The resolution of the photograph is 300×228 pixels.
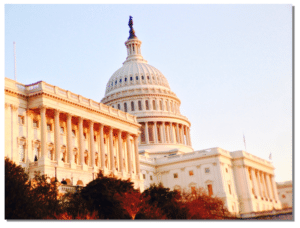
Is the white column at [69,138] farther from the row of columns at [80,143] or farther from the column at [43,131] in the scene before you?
the column at [43,131]

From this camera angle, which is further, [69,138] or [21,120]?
[69,138]

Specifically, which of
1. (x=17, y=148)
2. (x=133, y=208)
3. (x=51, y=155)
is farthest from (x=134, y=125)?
(x=133, y=208)

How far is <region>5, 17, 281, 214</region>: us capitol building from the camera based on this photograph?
51.6 m

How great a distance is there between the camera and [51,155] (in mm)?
54625

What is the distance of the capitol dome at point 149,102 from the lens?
10375 cm

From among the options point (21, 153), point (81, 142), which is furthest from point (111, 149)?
point (21, 153)

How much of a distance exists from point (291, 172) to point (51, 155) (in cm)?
3267

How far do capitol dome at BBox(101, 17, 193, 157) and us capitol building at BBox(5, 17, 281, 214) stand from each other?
0.71ft

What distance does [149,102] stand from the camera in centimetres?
10919

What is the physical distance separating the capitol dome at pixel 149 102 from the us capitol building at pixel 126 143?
216mm

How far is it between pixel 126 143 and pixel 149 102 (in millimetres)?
41481

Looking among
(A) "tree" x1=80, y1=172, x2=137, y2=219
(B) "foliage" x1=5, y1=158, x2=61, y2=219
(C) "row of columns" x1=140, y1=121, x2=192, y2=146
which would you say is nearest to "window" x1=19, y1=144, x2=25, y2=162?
(A) "tree" x1=80, y1=172, x2=137, y2=219

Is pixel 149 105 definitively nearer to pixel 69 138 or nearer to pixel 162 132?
pixel 162 132
